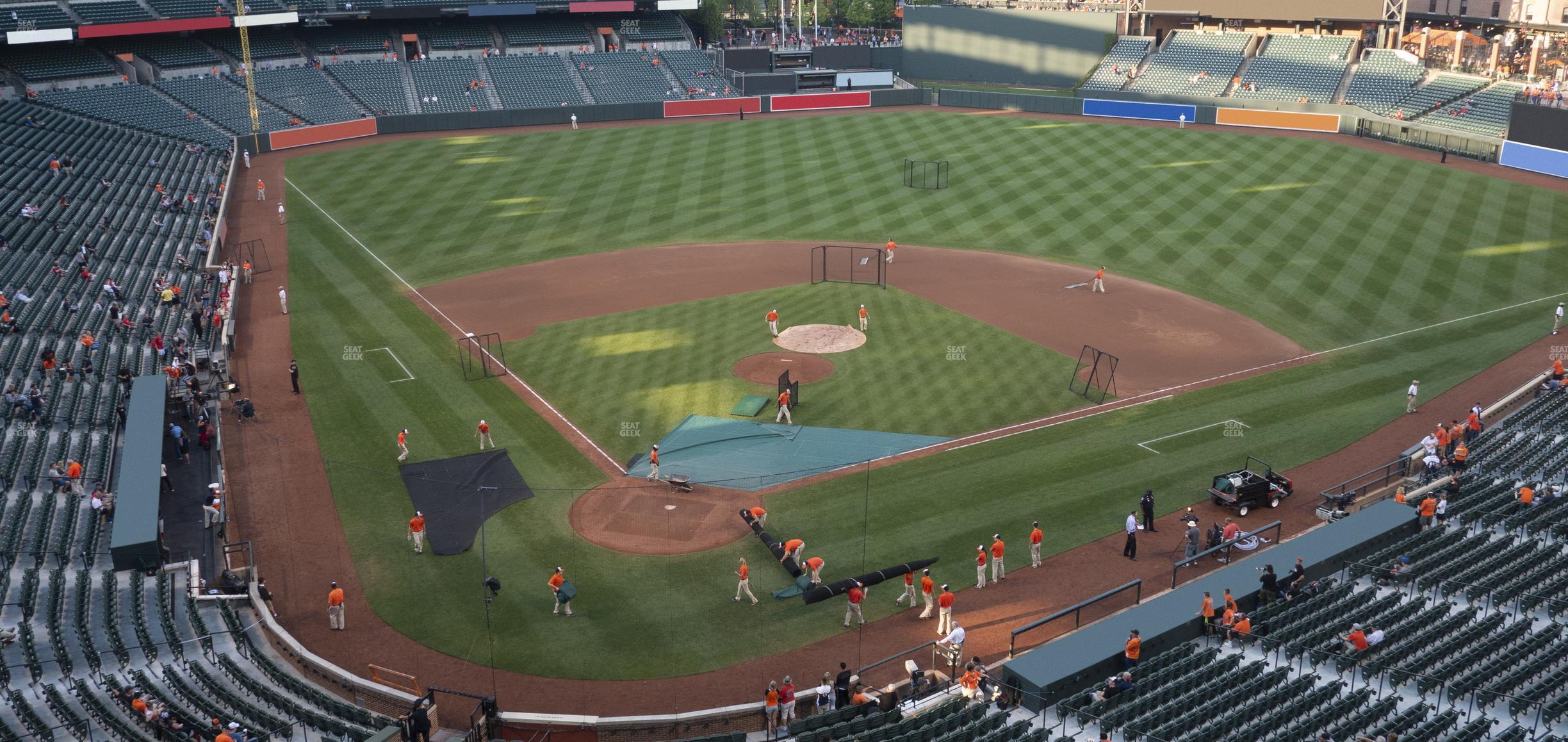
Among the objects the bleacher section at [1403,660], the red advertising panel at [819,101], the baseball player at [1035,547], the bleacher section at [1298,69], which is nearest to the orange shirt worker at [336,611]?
the bleacher section at [1403,660]

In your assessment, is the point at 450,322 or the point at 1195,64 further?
the point at 1195,64

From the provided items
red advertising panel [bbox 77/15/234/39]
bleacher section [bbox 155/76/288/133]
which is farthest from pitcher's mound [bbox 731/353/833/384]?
red advertising panel [bbox 77/15/234/39]

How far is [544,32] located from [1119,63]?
43945 mm

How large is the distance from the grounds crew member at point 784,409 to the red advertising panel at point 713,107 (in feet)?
164

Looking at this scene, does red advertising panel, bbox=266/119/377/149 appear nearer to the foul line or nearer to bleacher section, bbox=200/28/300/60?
the foul line

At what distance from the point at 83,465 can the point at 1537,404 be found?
41680 millimetres

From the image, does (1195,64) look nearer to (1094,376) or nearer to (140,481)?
(1094,376)

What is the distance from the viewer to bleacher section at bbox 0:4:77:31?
72375 millimetres

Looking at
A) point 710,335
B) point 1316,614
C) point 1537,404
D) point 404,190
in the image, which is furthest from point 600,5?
point 1316,614

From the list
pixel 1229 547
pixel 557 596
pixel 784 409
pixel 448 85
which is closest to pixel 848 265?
pixel 784 409

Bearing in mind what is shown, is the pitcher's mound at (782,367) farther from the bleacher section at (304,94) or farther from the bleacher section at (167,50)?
the bleacher section at (167,50)

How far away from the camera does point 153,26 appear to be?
77.8 metres

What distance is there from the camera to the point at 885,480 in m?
34.3

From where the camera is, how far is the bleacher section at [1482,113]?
68.1 metres
